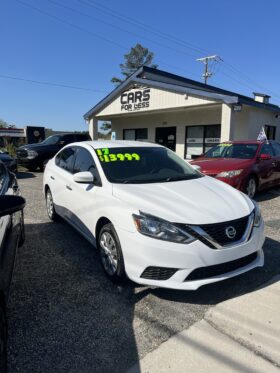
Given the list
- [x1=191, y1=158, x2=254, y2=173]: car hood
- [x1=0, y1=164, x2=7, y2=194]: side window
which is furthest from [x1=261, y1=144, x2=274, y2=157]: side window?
[x1=0, y1=164, x2=7, y2=194]: side window

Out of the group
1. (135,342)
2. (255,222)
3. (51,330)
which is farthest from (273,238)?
(51,330)

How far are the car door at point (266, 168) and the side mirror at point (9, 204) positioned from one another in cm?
692

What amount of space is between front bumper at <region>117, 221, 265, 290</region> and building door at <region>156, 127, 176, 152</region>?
15.7m

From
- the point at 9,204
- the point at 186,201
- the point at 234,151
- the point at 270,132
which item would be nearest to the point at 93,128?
the point at 270,132

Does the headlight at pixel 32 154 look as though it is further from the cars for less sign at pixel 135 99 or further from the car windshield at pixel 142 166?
the car windshield at pixel 142 166

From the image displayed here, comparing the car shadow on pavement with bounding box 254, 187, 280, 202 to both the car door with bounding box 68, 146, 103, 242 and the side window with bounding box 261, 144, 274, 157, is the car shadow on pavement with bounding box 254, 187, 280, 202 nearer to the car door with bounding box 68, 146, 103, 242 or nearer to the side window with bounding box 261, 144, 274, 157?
the side window with bounding box 261, 144, 274, 157

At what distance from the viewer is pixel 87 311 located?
3150mm

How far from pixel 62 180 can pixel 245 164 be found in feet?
14.9

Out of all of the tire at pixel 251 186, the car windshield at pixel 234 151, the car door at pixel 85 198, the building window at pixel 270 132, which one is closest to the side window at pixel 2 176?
the car door at pixel 85 198

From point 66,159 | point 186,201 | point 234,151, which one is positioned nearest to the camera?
point 186,201

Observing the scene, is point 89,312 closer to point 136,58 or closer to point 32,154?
point 32,154

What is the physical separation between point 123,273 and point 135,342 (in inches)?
32.0

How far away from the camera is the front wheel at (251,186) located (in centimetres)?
774

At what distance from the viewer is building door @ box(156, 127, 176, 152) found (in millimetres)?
18531
